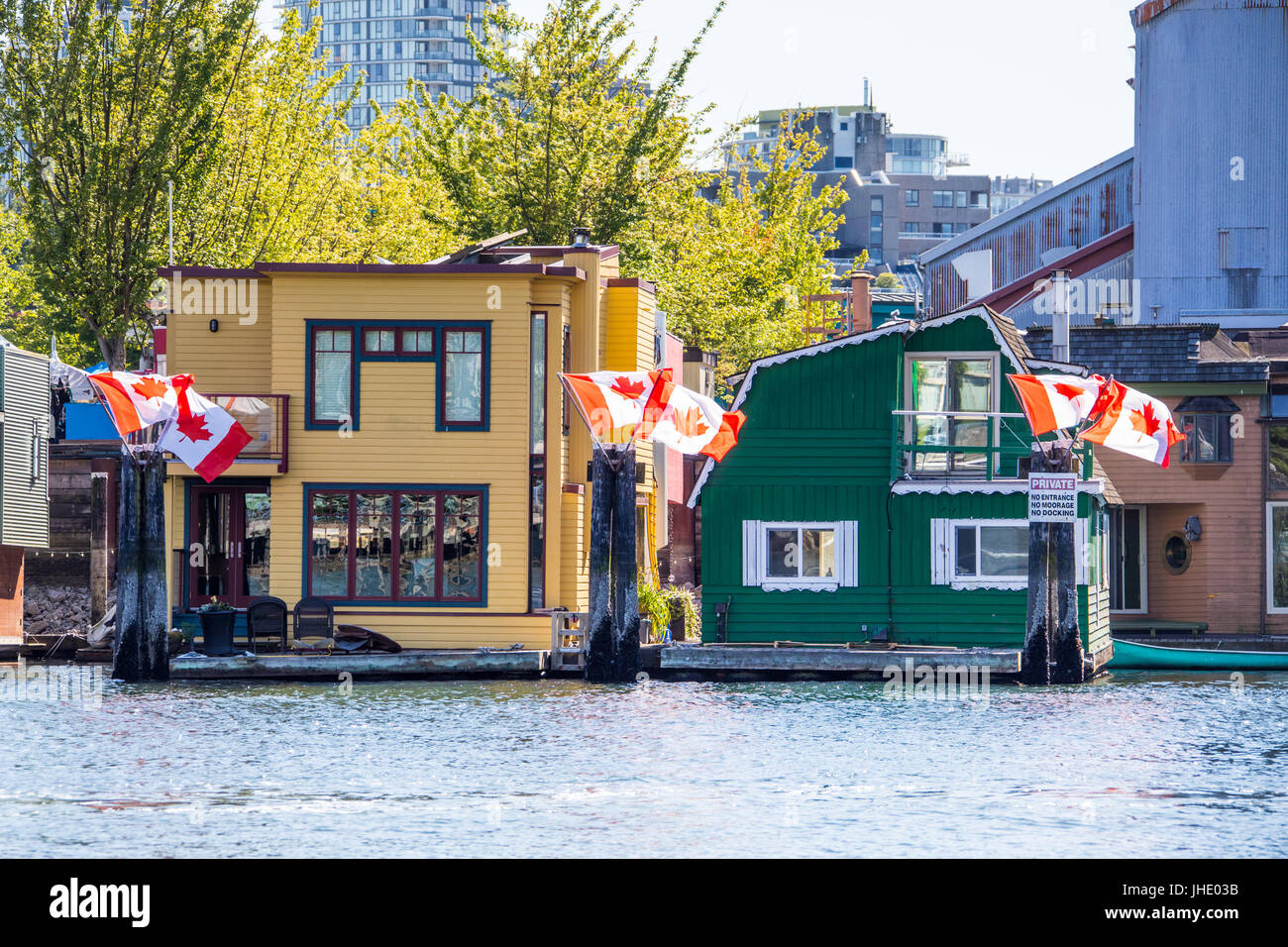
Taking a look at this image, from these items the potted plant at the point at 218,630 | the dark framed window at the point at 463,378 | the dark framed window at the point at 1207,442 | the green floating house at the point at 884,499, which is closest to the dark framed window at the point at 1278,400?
the dark framed window at the point at 1207,442

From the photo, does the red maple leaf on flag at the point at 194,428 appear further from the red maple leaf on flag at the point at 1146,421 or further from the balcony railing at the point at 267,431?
the red maple leaf on flag at the point at 1146,421

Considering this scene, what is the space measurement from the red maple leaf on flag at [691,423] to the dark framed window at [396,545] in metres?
5.00

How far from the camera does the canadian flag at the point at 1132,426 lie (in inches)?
1427

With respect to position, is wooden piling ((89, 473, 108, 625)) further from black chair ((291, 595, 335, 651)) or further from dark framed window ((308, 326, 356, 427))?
dark framed window ((308, 326, 356, 427))

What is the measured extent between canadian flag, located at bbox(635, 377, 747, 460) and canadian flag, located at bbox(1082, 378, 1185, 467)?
631 centimetres

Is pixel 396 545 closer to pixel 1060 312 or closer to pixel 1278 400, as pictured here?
pixel 1060 312

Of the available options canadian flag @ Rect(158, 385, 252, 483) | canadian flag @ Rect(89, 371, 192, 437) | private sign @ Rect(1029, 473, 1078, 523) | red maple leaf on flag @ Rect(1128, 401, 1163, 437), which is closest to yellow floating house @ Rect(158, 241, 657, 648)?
canadian flag @ Rect(158, 385, 252, 483)

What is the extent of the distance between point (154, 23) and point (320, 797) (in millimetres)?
28191

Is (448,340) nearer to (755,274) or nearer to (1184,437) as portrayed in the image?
(1184,437)

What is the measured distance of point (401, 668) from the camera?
1442 inches

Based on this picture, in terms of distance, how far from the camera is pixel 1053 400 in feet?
116

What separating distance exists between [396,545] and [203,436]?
15.3 ft

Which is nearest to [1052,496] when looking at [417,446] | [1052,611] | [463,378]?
[1052,611]
